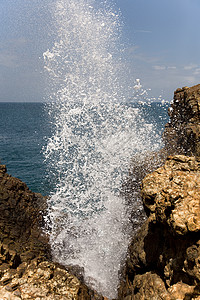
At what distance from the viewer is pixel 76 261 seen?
7.07 meters

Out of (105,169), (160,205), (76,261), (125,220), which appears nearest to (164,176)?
(160,205)

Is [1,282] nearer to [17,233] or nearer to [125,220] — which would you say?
[17,233]

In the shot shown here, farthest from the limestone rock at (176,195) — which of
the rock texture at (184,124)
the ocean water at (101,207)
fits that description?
the ocean water at (101,207)

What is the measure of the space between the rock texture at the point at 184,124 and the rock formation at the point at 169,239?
2.81 meters

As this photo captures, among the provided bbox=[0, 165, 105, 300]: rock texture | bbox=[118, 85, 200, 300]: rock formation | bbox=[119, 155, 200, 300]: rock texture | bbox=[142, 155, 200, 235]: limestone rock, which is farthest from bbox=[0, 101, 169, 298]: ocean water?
bbox=[142, 155, 200, 235]: limestone rock

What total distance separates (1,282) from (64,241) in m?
4.28

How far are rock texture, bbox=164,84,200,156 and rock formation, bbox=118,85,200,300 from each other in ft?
9.21

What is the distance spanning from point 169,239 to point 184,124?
17.4 feet

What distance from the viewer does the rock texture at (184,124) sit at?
6.93m

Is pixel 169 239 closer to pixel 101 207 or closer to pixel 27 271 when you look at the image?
pixel 27 271

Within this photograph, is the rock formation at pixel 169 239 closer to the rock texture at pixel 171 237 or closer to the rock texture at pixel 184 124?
the rock texture at pixel 171 237

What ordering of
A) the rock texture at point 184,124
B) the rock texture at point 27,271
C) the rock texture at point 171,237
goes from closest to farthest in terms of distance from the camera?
the rock texture at point 171,237, the rock texture at point 27,271, the rock texture at point 184,124

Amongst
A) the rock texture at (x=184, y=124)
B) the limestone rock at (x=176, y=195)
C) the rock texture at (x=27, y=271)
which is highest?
the rock texture at (x=184, y=124)

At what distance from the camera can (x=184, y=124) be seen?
8039mm
